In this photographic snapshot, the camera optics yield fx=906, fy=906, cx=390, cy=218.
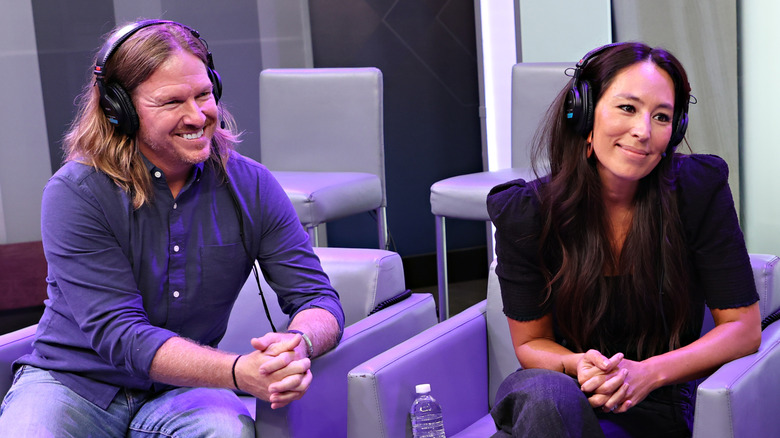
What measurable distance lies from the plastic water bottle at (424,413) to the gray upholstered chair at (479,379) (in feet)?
0.06

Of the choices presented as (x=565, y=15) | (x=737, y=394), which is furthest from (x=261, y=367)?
(x=565, y=15)

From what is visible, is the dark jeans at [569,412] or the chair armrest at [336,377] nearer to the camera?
the dark jeans at [569,412]

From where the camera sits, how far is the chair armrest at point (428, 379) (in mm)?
1864

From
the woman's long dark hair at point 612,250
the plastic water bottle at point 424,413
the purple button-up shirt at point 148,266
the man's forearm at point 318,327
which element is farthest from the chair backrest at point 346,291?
the woman's long dark hair at point 612,250

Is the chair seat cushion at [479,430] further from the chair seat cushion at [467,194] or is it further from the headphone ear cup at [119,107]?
the chair seat cushion at [467,194]

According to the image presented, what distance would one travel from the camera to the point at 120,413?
196cm

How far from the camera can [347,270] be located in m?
2.37

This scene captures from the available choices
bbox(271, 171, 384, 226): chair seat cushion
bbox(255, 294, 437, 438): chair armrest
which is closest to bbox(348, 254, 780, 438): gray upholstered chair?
bbox(255, 294, 437, 438): chair armrest

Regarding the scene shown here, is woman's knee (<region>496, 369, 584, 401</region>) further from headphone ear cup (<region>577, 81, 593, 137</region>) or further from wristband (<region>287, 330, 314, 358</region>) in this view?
headphone ear cup (<region>577, 81, 593, 137</region>)

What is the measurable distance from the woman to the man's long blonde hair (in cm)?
78

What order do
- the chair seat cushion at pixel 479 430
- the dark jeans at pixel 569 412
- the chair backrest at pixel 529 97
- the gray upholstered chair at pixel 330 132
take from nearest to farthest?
the dark jeans at pixel 569 412, the chair seat cushion at pixel 479 430, the chair backrest at pixel 529 97, the gray upholstered chair at pixel 330 132

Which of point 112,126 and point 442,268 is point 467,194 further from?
point 112,126

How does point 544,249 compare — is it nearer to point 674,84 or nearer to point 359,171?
point 674,84

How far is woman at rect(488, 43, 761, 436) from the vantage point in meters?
1.88
